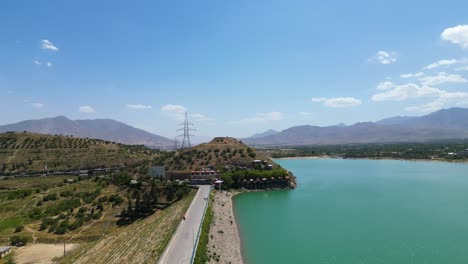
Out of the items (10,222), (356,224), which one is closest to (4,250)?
(10,222)

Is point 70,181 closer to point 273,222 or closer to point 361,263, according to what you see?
point 273,222

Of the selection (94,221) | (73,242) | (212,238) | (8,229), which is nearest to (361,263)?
(212,238)

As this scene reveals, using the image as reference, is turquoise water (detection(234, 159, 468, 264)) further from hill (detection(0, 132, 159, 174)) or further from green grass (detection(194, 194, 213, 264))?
hill (detection(0, 132, 159, 174))

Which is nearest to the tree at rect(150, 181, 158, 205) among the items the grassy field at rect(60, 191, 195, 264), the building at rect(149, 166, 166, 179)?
the grassy field at rect(60, 191, 195, 264)

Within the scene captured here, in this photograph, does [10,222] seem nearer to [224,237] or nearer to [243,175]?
[224,237]

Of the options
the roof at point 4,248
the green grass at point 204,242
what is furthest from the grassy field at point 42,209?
the green grass at point 204,242

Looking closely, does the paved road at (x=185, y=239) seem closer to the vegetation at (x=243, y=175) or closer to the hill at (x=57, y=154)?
the vegetation at (x=243, y=175)
